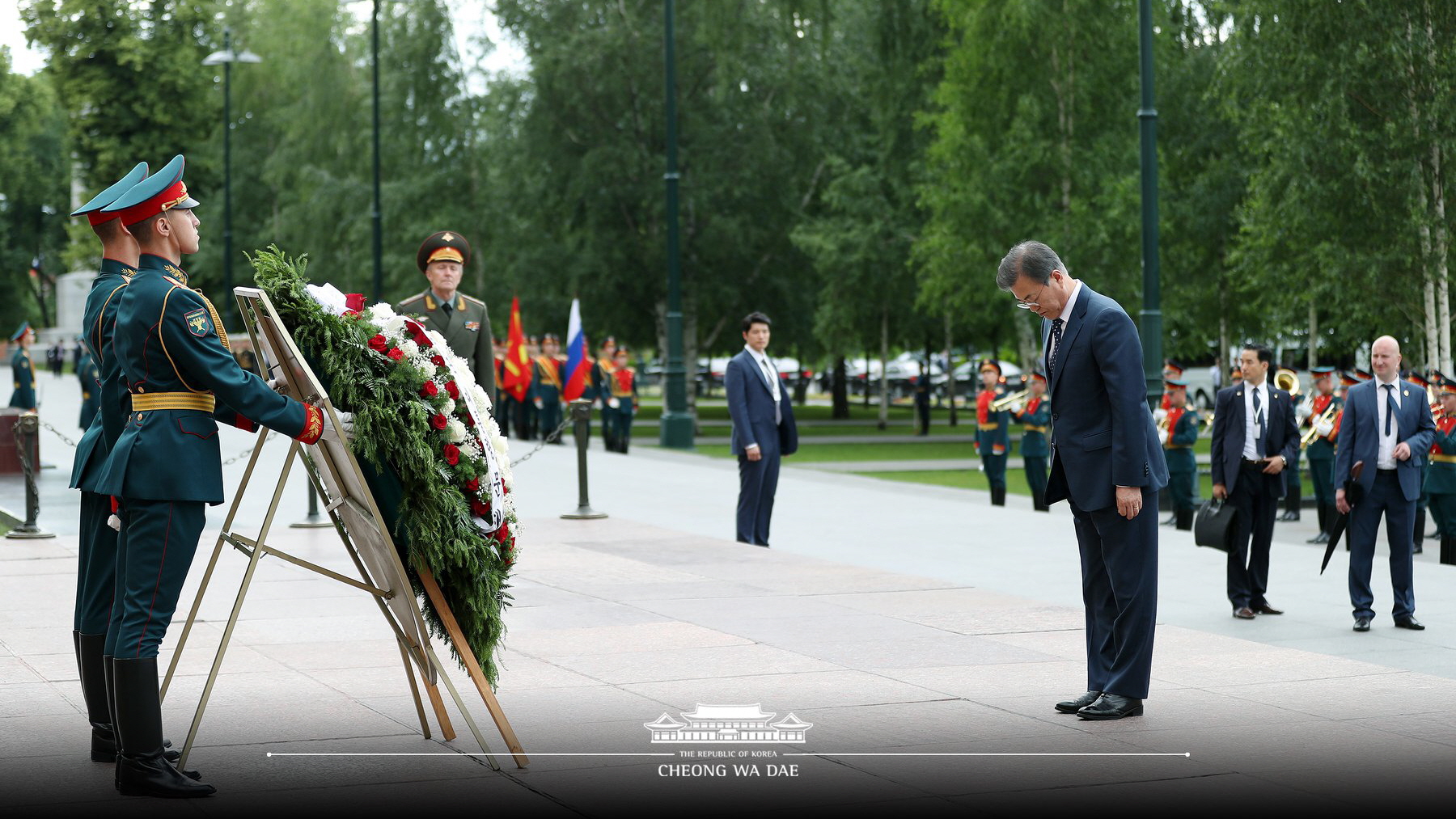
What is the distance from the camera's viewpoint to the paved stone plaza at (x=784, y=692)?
524cm

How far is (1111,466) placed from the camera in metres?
6.45

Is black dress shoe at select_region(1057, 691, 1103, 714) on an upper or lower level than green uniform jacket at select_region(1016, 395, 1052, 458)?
lower

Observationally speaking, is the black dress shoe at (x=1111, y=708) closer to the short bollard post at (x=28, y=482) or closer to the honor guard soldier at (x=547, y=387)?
the short bollard post at (x=28, y=482)

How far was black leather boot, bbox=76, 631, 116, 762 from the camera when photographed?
5.64 meters

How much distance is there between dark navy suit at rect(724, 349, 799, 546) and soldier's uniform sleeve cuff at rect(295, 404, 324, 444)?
7.19 metres

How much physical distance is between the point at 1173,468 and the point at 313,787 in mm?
11723

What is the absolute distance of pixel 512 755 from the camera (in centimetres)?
555

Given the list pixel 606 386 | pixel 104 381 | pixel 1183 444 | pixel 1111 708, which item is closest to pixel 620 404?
pixel 606 386

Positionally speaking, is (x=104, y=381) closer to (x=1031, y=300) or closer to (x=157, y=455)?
(x=157, y=455)

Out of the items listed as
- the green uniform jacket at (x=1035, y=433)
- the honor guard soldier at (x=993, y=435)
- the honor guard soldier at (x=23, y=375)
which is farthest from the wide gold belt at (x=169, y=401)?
the honor guard soldier at (x=23, y=375)

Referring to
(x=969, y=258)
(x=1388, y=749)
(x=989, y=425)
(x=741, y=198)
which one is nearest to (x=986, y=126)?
(x=969, y=258)

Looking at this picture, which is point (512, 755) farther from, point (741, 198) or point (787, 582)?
point (741, 198)

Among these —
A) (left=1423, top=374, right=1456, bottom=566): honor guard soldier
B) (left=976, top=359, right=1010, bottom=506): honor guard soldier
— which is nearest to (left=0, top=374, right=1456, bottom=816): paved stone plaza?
(left=1423, top=374, right=1456, bottom=566): honor guard soldier

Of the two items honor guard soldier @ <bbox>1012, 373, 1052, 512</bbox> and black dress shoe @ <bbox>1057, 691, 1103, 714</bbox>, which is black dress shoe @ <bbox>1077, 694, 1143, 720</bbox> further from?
honor guard soldier @ <bbox>1012, 373, 1052, 512</bbox>
